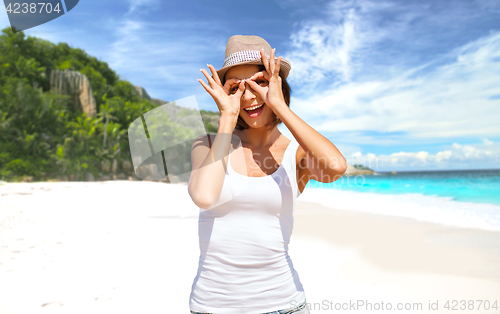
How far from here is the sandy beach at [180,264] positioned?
140 inches

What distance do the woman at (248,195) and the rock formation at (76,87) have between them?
107ft

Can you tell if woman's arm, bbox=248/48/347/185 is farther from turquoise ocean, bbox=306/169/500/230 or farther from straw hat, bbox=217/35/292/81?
turquoise ocean, bbox=306/169/500/230

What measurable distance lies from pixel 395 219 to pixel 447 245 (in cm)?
332

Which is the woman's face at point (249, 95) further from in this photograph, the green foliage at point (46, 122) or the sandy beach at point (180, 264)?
the green foliage at point (46, 122)

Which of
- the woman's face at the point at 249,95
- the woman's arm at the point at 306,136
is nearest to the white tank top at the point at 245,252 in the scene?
the woman's arm at the point at 306,136

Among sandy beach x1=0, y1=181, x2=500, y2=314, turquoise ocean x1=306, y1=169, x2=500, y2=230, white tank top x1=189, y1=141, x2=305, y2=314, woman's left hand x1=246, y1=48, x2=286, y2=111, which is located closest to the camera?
white tank top x1=189, y1=141, x2=305, y2=314

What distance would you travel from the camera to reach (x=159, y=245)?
18.1 feet

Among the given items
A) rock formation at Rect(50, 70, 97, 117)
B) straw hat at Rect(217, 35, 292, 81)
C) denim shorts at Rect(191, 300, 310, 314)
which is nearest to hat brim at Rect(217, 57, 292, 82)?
straw hat at Rect(217, 35, 292, 81)

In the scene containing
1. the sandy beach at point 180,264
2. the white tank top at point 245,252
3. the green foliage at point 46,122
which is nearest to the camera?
the white tank top at point 245,252

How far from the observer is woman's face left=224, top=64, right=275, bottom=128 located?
1303mm

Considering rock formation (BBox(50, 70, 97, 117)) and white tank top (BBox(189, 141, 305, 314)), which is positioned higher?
rock formation (BBox(50, 70, 97, 117))

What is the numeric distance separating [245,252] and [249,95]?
681 mm

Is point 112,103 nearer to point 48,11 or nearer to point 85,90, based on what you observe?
point 85,90

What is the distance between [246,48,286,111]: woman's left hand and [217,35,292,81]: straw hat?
0.14 feet
